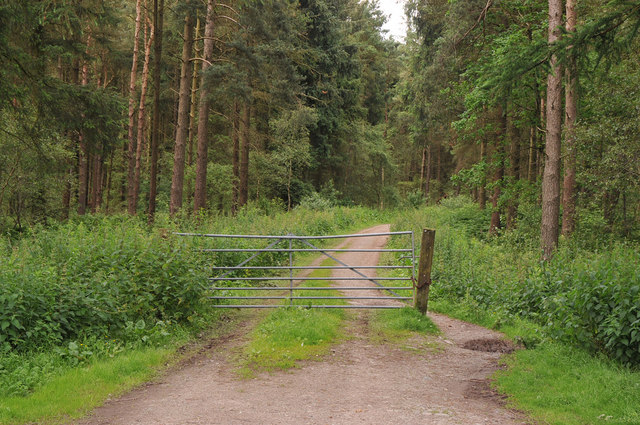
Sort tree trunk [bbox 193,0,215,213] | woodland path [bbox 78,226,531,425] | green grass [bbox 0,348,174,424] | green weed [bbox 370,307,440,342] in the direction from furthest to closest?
tree trunk [bbox 193,0,215,213]
green weed [bbox 370,307,440,342]
woodland path [bbox 78,226,531,425]
green grass [bbox 0,348,174,424]

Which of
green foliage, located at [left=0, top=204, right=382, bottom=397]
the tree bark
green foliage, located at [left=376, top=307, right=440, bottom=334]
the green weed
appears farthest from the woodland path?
the tree bark

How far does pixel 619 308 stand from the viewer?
6.39 meters

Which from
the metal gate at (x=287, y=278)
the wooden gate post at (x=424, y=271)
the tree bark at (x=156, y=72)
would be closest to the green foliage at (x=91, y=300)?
the metal gate at (x=287, y=278)

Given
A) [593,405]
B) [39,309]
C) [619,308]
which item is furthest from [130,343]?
[619,308]

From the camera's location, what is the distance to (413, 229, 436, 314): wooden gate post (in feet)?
30.0

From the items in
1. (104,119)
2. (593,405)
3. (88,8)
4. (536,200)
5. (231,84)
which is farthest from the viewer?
(536,200)

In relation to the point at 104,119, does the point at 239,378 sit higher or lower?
lower

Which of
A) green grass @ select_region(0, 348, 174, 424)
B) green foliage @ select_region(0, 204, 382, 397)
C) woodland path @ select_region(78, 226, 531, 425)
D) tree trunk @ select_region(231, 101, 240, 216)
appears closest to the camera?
green grass @ select_region(0, 348, 174, 424)

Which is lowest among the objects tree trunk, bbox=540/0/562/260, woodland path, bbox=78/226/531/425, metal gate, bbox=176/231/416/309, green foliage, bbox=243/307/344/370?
woodland path, bbox=78/226/531/425

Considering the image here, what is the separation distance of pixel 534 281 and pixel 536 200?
1041cm

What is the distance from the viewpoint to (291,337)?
8062 mm

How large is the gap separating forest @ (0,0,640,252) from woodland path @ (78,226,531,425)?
15.9 ft

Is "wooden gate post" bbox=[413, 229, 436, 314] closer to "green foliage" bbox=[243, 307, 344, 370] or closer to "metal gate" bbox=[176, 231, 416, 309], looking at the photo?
"metal gate" bbox=[176, 231, 416, 309]

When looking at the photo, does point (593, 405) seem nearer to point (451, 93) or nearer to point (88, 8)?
point (88, 8)
